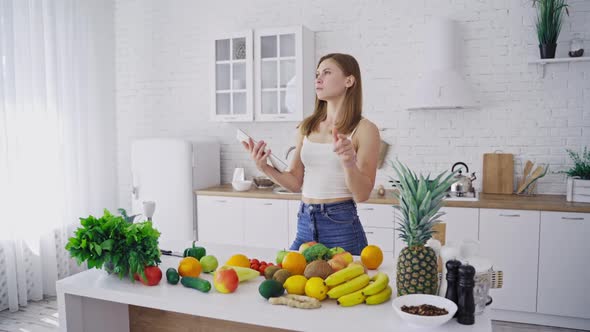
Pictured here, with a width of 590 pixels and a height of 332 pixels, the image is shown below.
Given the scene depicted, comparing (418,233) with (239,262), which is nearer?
(418,233)

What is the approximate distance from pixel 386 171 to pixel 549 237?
1.50 metres

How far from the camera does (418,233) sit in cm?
153

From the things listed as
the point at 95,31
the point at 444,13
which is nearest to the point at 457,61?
the point at 444,13

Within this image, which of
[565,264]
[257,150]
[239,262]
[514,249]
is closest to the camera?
[239,262]

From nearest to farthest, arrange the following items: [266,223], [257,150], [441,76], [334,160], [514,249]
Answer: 1. [257,150]
2. [334,160]
3. [514,249]
4. [441,76]
5. [266,223]

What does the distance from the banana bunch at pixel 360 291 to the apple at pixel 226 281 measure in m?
0.34

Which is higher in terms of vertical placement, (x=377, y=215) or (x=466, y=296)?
(x=466, y=296)

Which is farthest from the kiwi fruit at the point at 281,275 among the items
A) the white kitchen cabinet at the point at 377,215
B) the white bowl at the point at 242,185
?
the white bowl at the point at 242,185

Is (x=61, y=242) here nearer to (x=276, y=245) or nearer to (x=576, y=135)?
(x=276, y=245)

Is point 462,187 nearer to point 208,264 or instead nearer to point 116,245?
point 208,264

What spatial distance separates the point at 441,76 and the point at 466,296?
9.86 feet

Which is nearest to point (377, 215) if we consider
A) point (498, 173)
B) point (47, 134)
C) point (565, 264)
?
point (498, 173)

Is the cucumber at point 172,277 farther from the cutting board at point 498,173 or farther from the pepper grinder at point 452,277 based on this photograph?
the cutting board at point 498,173

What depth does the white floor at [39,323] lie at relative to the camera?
11.9 feet
